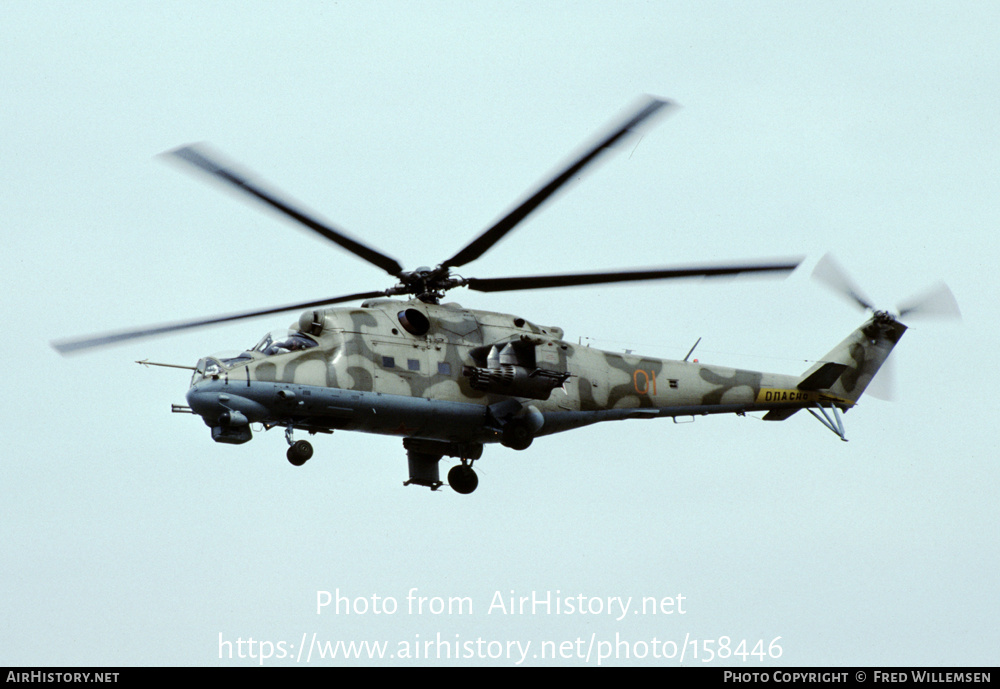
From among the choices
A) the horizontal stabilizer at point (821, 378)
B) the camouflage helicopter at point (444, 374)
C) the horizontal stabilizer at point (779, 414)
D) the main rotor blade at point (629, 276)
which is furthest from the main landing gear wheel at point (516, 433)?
the horizontal stabilizer at point (821, 378)

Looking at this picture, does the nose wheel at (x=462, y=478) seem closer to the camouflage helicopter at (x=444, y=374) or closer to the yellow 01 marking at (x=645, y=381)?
the camouflage helicopter at (x=444, y=374)

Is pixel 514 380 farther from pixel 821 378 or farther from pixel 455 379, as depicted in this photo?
pixel 821 378

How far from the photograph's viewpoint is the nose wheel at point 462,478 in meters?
30.9

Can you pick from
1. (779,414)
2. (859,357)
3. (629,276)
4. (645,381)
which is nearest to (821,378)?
(779,414)

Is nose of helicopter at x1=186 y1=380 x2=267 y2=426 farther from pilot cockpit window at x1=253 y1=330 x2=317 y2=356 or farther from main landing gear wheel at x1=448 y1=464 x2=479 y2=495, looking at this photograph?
main landing gear wheel at x1=448 y1=464 x2=479 y2=495

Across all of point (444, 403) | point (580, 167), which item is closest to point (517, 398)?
point (444, 403)

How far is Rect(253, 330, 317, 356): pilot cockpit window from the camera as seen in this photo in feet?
92.8

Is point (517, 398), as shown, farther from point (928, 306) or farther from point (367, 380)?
point (928, 306)

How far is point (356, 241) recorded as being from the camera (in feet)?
90.8

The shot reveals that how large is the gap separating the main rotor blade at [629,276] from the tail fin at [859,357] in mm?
6799

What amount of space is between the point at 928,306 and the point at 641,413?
7.82m

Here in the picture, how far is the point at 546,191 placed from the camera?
85.9 ft

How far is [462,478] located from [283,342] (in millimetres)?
5178

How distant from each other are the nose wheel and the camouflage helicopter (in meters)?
0.03
